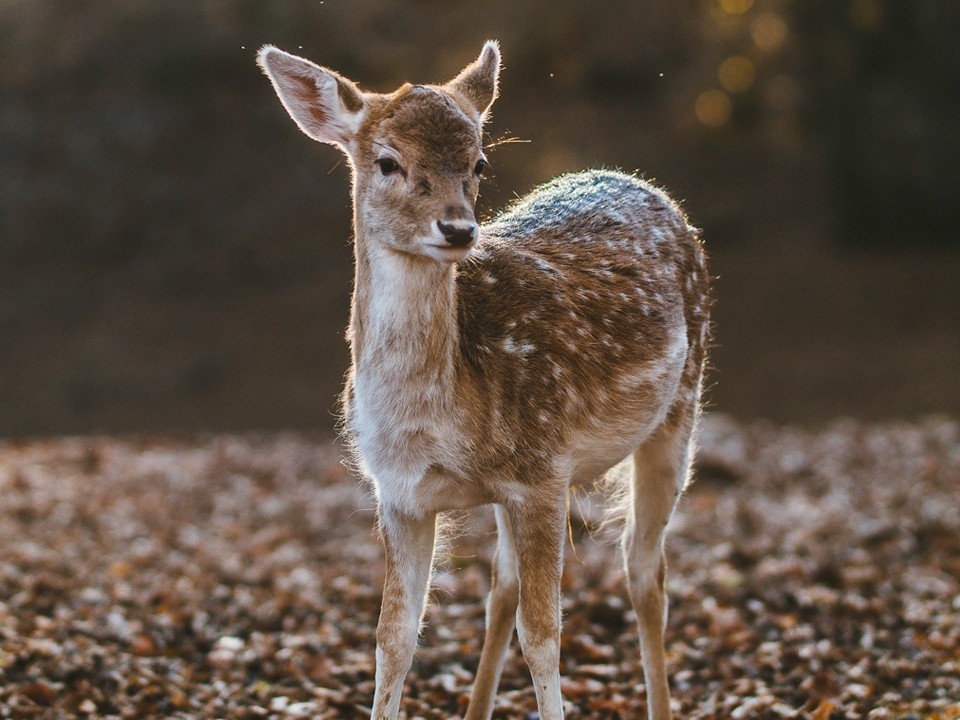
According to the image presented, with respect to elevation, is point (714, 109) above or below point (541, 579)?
above

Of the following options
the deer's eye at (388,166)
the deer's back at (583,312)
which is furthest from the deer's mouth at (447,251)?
the deer's back at (583,312)

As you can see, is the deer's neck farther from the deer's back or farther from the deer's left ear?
the deer's left ear

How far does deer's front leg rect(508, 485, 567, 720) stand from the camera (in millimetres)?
4328

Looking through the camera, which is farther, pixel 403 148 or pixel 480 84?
pixel 480 84

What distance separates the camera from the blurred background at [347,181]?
16203 millimetres

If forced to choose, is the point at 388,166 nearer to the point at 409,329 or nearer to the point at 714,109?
the point at 409,329

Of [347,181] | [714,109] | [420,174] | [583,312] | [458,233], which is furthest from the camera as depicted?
[347,181]

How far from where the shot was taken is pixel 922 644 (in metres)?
6.35

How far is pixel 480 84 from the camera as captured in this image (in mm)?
4723

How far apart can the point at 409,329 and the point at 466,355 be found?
237 mm

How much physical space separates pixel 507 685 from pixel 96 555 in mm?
3409

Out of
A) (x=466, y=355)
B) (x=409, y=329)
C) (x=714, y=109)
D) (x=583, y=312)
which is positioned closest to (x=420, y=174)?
(x=409, y=329)

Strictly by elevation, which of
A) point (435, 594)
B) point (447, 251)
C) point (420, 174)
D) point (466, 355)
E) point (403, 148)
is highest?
point (403, 148)

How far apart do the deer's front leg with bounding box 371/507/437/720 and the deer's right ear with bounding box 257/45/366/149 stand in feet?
4.35
